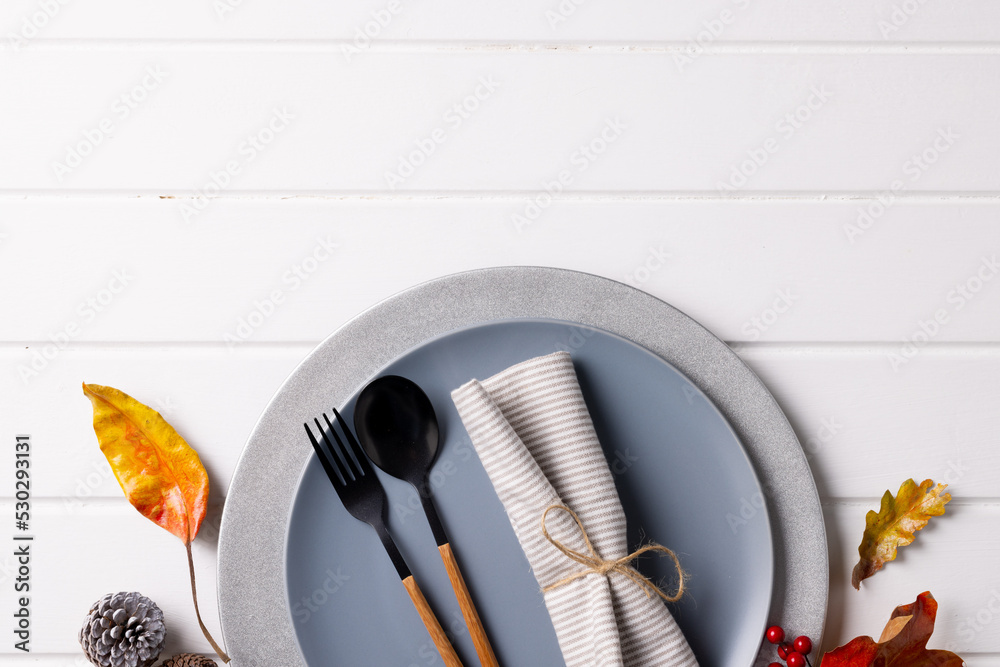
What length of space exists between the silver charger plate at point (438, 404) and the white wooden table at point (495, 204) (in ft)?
0.15

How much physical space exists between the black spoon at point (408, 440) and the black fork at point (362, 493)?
0.6 inches

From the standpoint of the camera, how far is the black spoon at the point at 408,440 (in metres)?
0.54

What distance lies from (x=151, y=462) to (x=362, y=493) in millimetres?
200

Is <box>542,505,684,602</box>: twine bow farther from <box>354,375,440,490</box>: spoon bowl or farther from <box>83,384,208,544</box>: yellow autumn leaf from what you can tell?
<box>83,384,208,544</box>: yellow autumn leaf

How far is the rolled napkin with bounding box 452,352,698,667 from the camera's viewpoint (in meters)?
0.50

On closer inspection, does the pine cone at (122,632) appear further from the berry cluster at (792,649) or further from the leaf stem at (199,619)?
the berry cluster at (792,649)

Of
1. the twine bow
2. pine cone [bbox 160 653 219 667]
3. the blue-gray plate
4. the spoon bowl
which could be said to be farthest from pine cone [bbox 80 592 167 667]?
the twine bow

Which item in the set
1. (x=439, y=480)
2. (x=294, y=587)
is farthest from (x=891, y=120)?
(x=294, y=587)

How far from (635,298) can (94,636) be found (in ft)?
1.78

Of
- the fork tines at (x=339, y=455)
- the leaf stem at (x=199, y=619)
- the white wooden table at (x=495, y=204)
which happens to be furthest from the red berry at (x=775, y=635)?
the leaf stem at (x=199, y=619)

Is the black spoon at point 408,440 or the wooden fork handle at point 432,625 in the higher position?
the black spoon at point 408,440

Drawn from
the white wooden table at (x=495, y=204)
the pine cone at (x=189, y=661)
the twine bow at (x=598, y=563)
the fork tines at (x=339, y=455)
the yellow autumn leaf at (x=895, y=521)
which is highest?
the white wooden table at (x=495, y=204)

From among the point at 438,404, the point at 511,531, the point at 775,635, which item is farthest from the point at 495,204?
the point at 775,635

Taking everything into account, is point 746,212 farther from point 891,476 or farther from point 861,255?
point 891,476
